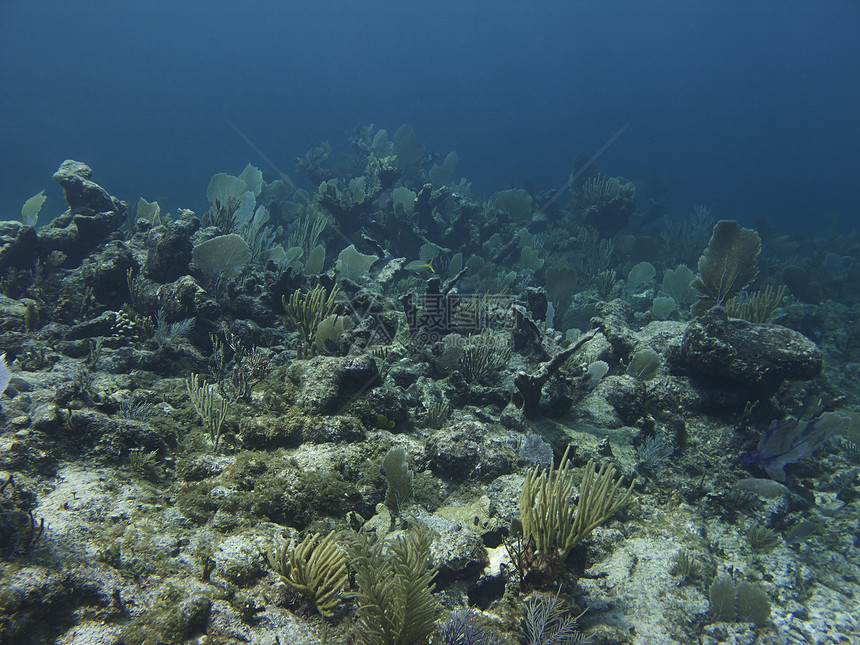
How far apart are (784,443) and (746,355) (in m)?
1.06

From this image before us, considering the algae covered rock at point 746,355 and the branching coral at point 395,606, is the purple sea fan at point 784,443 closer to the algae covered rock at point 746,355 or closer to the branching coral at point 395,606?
the algae covered rock at point 746,355

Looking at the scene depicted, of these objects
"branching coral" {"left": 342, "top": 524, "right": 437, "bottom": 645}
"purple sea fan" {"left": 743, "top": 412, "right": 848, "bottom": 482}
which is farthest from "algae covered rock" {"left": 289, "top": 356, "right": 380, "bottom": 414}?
"purple sea fan" {"left": 743, "top": 412, "right": 848, "bottom": 482}

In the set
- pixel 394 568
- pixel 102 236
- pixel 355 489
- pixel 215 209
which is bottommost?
pixel 394 568

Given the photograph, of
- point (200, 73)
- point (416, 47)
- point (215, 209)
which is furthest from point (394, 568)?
point (416, 47)

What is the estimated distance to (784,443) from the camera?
4293mm

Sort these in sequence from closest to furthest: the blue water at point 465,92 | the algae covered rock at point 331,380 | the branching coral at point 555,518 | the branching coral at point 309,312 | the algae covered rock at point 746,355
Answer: the branching coral at point 555,518 → the algae covered rock at point 331,380 → the algae covered rock at point 746,355 → the branching coral at point 309,312 → the blue water at point 465,92

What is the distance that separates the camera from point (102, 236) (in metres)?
7.56

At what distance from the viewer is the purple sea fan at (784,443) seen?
4.25m

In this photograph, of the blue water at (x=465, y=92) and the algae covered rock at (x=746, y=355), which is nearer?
the algae covered rock at (x=746, y=355)

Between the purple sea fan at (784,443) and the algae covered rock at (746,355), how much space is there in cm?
43

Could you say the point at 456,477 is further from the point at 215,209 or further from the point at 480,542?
the point at 215,209

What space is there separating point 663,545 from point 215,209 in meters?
9.71

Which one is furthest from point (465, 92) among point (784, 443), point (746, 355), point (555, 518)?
point (555, 518)

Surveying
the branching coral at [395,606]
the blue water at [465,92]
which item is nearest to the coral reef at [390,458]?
the branching coral at [395,606]
